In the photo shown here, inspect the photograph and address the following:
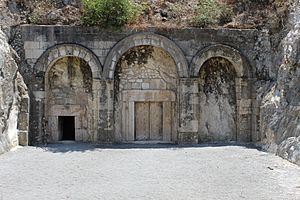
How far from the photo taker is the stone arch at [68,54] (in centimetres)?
1467

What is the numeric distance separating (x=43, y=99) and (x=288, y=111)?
836 cm

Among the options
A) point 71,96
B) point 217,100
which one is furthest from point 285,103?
point 71,96

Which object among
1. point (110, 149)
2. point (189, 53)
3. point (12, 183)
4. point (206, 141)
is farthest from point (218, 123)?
point (12, 183)

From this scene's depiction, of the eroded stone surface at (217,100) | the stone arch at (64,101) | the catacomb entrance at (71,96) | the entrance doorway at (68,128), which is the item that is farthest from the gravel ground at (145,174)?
the entrance doorway at (68,128)

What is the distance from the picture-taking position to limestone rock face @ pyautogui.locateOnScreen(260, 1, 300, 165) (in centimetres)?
1202

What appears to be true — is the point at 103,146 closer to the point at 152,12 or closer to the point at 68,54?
the point at 68,54

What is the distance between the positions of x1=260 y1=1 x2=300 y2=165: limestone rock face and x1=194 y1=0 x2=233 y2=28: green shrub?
8.25 ft

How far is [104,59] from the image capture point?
1488cm

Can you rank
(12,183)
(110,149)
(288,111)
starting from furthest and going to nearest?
(110,149) < (288,111) < (12,183)

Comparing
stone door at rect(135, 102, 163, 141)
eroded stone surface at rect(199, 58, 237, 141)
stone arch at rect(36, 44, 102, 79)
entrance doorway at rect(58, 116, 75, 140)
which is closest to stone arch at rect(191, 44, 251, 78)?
eroded stone surface at rect(199, 58, 237, 141)

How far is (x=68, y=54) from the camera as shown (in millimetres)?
14781

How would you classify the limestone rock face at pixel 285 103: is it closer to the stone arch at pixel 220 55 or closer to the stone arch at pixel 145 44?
the stone arch at pixel 220 55

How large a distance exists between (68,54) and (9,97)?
102 inches

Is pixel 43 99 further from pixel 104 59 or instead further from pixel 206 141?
pixel 206 141
